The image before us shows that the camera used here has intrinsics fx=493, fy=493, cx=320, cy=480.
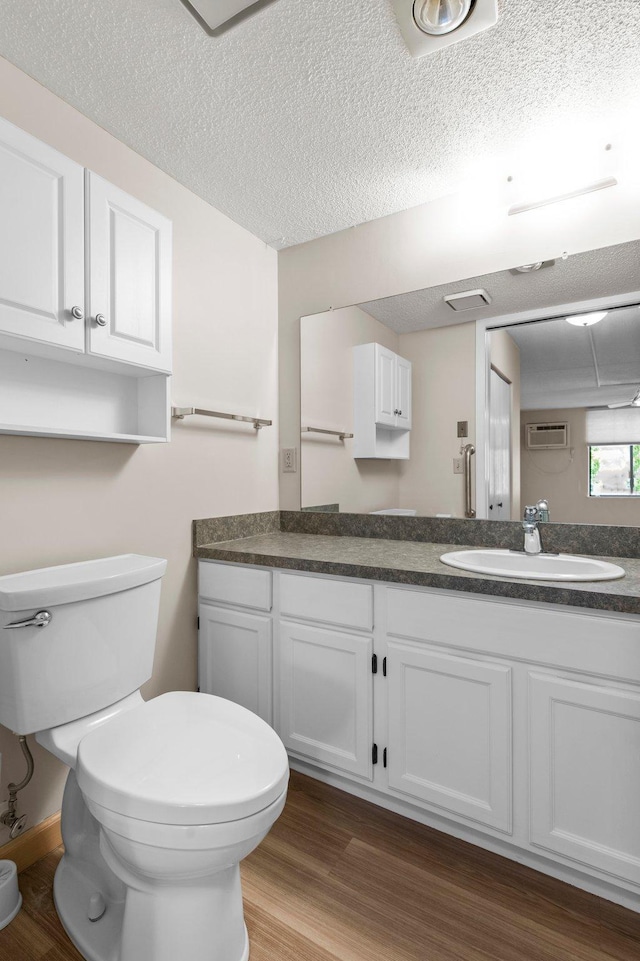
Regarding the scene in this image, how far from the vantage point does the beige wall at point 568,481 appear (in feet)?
5.43

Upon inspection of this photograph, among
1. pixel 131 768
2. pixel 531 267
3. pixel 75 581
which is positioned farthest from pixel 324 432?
pixel 131 768

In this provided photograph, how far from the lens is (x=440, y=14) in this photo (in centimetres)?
118

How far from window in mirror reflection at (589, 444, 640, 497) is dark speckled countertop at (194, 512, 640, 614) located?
0.23 meters

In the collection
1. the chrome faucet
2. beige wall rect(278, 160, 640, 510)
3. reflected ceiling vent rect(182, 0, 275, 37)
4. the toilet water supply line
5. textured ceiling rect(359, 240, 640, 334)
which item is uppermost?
reflected ceiling vent rect(182, 0, 275, 37)

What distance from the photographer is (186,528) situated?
6.27ft

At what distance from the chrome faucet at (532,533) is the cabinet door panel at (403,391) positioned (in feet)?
1.93

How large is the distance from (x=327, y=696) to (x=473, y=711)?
49cm

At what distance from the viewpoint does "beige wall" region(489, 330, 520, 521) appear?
5.95ft

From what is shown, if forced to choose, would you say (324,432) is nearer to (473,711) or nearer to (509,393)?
(509,393)

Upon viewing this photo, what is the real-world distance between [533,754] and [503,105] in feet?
6.03

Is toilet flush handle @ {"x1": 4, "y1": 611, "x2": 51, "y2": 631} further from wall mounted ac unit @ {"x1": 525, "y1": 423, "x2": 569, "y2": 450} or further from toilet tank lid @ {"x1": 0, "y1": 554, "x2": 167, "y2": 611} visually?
wall mounted ac unit @ {"x1": 525, "y1": 423, "x2": 569, "y2": 450}

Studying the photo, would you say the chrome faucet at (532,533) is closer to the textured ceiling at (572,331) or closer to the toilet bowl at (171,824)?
the textured ceiling at (572,331)

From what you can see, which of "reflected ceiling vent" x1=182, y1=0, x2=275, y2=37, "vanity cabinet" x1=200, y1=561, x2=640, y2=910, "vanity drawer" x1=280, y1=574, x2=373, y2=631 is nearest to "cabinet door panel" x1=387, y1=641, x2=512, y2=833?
"vanity cabinet" x1=200, y1=561, x2=640, y2=910

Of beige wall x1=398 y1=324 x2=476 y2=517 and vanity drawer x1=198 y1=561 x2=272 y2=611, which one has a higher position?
beige wall x1=398 y1=324 x2=476 y2=517
